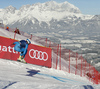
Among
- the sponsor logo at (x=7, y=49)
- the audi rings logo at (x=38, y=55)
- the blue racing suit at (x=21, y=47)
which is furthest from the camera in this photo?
the audi rings logo at (x=38, y=55)

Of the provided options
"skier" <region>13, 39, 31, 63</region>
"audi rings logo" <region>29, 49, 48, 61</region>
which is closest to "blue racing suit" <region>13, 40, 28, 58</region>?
"skier" <region>13, 39, 31, 63</region>

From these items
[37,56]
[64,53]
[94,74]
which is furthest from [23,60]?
[94,74]

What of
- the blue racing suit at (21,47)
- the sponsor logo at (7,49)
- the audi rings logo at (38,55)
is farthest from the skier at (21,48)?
the audi rings logo at (38,55)

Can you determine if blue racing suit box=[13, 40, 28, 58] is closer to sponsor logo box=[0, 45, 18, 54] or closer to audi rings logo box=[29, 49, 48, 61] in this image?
sponsor logo box=[0, 45, 18, 54]

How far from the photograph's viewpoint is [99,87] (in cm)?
655

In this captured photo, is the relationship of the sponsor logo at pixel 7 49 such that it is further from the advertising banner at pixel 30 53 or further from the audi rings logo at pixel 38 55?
the audi rings logo at pixel 38 55

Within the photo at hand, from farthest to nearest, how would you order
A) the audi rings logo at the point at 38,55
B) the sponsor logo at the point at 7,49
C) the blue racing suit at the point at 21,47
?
the audi rings logo at the point at 38,55 → the sponsor logo at the point at 7,49 → the blue racing suit at the point at 21,47

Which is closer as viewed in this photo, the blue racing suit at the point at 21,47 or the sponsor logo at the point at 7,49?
the blue racing suit at the point at 21,47

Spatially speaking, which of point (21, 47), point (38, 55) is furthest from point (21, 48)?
point (38, 55)

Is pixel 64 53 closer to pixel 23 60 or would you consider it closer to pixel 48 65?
pixel 48 65

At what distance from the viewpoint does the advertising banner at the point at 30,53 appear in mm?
12367

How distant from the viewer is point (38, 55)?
1421 cm

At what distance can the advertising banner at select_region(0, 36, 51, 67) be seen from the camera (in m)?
12.4

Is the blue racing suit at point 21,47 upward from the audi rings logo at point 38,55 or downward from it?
upward
